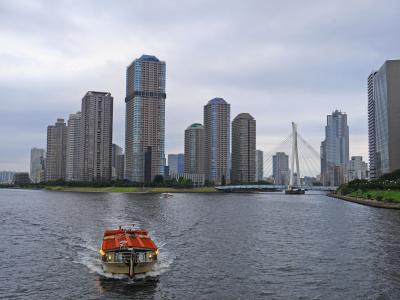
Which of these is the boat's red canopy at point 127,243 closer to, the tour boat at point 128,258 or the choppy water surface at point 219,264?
the tour boat at point 128,258

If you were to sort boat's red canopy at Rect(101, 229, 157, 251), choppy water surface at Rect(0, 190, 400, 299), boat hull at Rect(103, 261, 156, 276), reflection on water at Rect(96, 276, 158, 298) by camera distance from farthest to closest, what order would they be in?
1. boat's red canopy at Rect(101, 229, 157, 251)
2. boat hull at Rect(103, 261, 156, 276)
3. choppy water surface at Rect(0, 190, 400, 299)
4. reflection on water at Rect(96, 276, 158, 298)

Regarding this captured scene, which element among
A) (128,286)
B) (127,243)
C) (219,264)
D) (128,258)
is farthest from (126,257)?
(219,264)

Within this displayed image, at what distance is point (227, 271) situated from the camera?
1435 inches

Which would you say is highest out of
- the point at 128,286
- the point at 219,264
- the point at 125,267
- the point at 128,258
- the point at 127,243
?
the point at 127,243

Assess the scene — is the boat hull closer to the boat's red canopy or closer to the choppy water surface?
the choppy water surface

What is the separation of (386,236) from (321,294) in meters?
33.5

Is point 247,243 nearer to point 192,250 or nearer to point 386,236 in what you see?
point 192,250

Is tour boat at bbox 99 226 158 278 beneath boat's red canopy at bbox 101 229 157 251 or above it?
beneath

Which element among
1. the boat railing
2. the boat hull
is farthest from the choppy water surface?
the boat railing

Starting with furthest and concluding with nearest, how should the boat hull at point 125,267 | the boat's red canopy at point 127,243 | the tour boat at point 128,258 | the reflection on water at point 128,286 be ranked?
the boat's red canopy at point 127,243 → the boat hull at point 125,267 → the tour boat at point 128,258 → the reflection on water at point 128,286

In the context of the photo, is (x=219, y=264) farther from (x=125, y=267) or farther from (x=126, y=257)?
(x=126, y=257)

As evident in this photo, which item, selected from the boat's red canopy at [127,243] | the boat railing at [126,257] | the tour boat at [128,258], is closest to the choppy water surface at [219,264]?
the tour boat at [128,258]

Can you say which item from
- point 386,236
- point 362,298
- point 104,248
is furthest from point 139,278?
point 386,236

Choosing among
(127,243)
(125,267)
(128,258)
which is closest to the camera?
(128,258)
